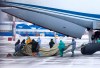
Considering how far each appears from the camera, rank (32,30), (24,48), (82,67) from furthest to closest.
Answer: (32,30), (24,48), (82,67)

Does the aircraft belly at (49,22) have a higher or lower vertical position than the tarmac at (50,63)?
higher

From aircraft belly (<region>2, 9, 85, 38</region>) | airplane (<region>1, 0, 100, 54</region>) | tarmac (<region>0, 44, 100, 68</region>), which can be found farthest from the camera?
aircraft belly (<region>2, 9, 85, 38</region>)

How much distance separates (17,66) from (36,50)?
21.3ft

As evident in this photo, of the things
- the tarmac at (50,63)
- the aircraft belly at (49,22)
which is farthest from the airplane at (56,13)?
the tarmac at (50,63)

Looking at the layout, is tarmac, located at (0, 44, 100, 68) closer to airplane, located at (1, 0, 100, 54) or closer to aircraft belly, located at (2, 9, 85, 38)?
aircraft belly, located at (2, 9, 85, 38)

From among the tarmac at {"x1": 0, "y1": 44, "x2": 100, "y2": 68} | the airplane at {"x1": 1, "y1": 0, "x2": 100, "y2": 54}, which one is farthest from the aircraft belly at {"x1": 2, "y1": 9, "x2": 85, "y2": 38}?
the tarmac at {"x1": 0, "y1": 44, "x2": 100, "y2": 68}

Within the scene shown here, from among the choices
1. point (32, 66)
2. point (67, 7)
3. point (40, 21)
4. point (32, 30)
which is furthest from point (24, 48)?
point (32, 30)

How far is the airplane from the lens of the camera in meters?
21.6

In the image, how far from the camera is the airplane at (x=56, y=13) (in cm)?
2156

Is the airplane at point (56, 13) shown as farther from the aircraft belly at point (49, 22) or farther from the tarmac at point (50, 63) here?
the tarmac at point (50, 63)

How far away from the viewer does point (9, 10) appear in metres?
21.9

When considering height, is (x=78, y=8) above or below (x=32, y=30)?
above

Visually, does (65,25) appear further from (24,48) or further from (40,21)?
(24,48)

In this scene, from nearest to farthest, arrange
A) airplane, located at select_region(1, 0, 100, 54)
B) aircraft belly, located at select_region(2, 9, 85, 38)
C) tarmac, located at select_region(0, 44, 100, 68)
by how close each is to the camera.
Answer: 1. tarmac, located at select_region(0, 44, 100, 68)
2. airplane, located at select_region(1, 0, 100, 54)
3. aircraft belly, located at select_region(2, 9, 85, 38)
